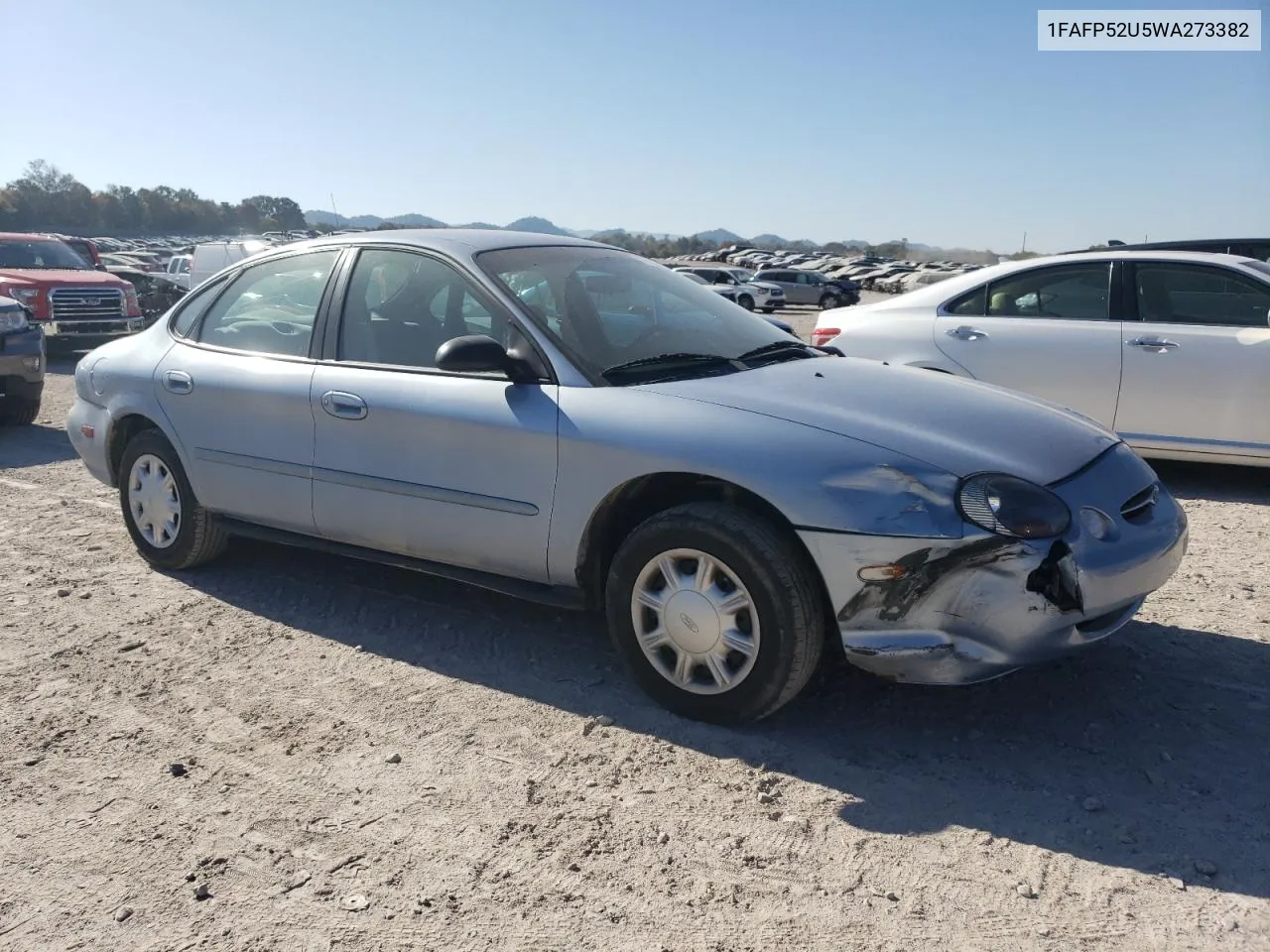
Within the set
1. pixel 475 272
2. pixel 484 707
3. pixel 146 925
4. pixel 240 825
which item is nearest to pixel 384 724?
pixel 484 707

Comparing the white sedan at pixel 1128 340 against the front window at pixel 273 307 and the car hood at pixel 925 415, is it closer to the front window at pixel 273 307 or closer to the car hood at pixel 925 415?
the car hood at pixel 925 415

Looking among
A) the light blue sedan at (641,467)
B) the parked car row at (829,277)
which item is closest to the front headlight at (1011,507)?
the light blue sedan at (641,467)

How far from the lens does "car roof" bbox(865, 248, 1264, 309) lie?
21.7 feet

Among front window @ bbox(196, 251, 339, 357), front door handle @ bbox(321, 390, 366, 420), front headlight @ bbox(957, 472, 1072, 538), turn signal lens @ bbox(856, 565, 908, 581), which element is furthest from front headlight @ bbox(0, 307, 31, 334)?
front headlight @ bbox(957, 472, 1072, 538)

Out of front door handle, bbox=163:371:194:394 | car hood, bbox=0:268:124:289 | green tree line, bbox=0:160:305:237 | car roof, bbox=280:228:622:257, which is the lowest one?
front door handle, bbox=163:371:194:394

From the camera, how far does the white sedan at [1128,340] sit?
640 centimetres

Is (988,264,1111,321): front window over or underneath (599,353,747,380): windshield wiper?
over

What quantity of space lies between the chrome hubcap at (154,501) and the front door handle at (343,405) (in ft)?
4.05

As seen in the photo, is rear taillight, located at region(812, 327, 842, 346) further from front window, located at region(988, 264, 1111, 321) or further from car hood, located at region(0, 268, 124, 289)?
car hood, located at region(0, 268, 124, 289)

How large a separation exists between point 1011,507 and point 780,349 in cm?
153

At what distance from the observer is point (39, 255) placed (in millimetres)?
16734

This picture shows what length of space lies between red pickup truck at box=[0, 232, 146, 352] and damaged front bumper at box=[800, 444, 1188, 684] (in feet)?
50.9

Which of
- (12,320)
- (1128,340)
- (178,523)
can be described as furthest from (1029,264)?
(12,320)

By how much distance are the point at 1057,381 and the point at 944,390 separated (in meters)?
3.36
